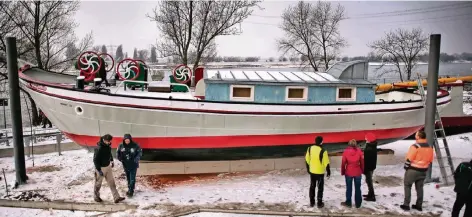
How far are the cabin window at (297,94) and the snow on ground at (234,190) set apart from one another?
197 cm

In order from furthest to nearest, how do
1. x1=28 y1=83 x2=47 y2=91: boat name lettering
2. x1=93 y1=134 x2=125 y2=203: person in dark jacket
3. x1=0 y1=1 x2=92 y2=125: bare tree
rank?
x1=0 y1=1 x2=92 y2=125: bare tree
x1=28 y1=83 x2=47 y2=91: boat name lettering
x1=93 y1=134 x2=125 y2=203: person in dark jacket

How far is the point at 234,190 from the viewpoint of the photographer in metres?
8.16

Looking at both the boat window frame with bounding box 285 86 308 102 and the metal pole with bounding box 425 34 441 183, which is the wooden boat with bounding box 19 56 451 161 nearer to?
the boat window frame with bounding box 285 86 308 102

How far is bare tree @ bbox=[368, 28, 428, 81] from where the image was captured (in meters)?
34.6

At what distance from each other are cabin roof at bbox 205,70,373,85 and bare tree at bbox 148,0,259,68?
14.2 metres

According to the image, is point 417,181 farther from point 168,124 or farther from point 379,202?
point 168,124

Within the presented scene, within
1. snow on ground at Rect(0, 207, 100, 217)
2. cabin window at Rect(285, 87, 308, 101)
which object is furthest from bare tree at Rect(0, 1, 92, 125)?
cabin window at Rect(285, 87, 308, 101)

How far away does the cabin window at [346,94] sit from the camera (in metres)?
9.91

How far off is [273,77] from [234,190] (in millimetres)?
3460

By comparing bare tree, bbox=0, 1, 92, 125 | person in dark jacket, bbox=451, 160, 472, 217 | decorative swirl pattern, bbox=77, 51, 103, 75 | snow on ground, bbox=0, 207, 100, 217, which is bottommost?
snow on ground, bbox=0, 207, 100, 217

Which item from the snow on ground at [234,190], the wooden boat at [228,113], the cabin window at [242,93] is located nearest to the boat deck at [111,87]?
the wooden boat at [228,113]

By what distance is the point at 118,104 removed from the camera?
8.63 metres

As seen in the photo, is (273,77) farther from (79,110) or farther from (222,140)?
(79,110)

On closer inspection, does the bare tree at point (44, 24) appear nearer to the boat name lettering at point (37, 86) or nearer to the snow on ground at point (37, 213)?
the boat name lettering at point (37, 86)
